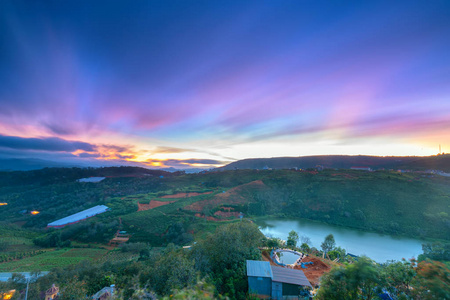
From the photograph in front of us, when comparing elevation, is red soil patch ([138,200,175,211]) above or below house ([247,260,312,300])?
below

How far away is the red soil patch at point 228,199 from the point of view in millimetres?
39219

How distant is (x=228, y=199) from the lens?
44.2m

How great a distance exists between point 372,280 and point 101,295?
1257 cm

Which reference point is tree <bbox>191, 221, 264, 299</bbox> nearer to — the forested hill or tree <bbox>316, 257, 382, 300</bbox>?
tree <bbox>316, 257, 382, 300</bbox>

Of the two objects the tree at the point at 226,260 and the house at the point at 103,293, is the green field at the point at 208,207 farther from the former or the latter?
the tree at the point at 226,260

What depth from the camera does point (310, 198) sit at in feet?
143

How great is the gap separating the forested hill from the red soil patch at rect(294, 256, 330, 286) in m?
58.9

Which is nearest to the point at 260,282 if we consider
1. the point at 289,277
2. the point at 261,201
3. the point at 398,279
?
the point at 289,277

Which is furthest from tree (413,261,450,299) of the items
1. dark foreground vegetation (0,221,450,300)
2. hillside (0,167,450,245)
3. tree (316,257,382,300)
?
hillside (0,167,450,245)

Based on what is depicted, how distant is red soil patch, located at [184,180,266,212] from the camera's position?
1544 inches

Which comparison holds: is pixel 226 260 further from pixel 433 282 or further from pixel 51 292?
pixel 51 292

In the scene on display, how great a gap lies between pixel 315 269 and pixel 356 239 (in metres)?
19.9

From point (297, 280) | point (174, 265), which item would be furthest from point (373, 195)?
point (174, 265)

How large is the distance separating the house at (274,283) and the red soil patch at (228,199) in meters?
29.3
